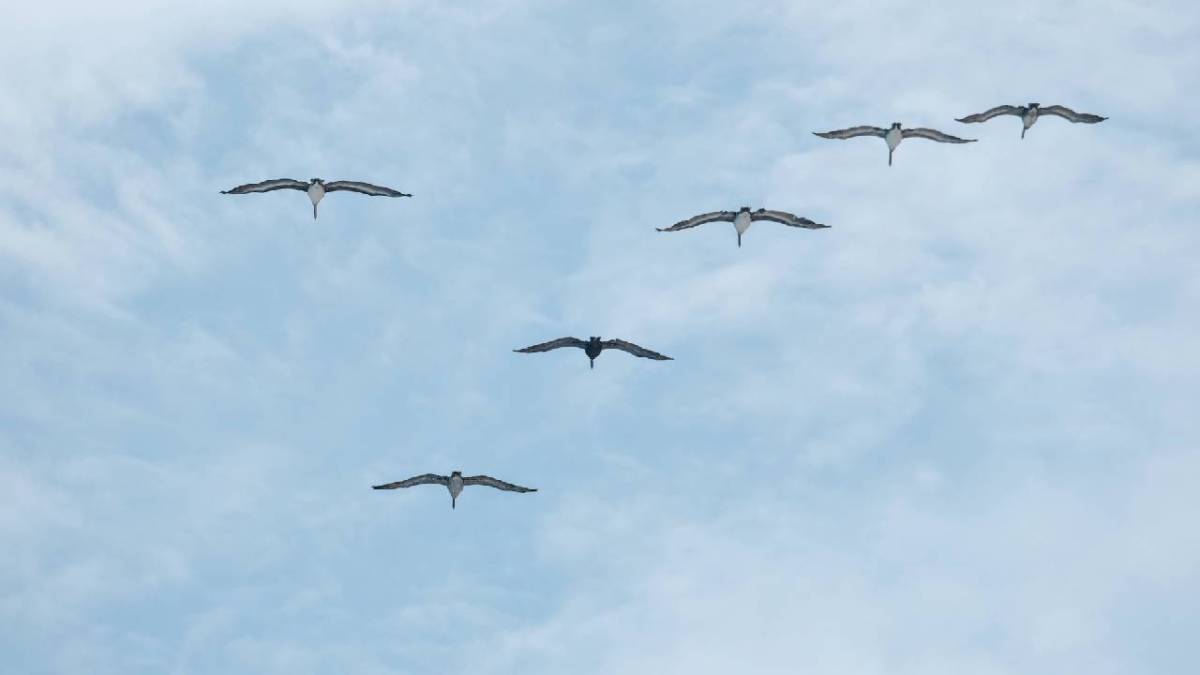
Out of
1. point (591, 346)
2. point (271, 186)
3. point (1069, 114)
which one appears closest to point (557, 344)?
point (591, 346)

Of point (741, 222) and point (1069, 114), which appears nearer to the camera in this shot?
point (741, 222)

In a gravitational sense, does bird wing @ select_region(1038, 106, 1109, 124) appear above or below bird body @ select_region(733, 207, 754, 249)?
above

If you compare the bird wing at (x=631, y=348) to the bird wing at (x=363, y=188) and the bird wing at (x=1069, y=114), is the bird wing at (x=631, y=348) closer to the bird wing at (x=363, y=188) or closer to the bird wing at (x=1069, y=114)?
the bird wing at (x=363, y=188)

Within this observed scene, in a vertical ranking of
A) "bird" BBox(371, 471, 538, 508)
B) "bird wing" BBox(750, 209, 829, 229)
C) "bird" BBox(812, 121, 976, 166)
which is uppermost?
"bird" BBox(812, 121, 976, 166)

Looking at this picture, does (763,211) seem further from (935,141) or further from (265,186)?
(265,186)

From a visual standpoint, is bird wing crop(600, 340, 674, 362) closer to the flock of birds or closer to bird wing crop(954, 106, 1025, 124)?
the flock of birds

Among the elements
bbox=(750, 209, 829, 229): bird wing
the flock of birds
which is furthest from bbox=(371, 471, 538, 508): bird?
bbox=(750, 209, 829, 229): bird wing

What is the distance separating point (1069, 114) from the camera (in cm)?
18775

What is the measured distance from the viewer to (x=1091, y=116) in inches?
7397

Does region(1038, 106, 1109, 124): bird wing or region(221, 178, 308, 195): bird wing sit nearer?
region(221, 178, 308, 195): bird wing

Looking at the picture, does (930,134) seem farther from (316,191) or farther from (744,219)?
(316,191)

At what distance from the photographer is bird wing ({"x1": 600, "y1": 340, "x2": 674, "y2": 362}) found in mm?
178750

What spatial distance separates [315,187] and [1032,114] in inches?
2330

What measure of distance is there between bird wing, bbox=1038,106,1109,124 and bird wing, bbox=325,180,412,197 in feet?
180
